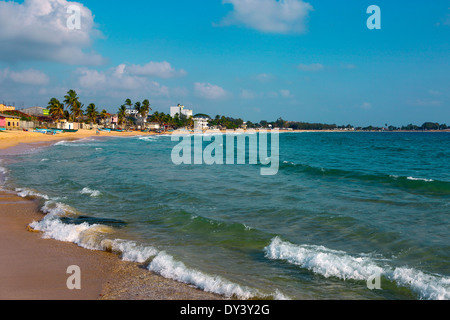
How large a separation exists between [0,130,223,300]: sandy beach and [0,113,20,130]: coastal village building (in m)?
64.2

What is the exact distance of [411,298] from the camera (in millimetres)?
6066

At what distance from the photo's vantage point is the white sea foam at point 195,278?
5906 millimetres

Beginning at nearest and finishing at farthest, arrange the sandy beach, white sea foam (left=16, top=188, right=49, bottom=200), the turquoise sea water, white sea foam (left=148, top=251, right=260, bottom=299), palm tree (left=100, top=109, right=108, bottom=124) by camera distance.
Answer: the sandy beach
white sea foam (left=148, top=251, right=260, bottom=299)
the turquoise sea water
white sea foam (left=16, top=188, right=49, bottom=200)
palm tree (left=100, top=109, right=108, bottom=124)

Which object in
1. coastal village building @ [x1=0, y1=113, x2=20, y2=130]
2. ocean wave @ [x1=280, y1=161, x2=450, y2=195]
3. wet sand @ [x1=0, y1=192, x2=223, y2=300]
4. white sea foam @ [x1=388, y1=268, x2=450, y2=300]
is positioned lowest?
white sea foam @ [x1=388, y1=268, x2=450, y2=300]

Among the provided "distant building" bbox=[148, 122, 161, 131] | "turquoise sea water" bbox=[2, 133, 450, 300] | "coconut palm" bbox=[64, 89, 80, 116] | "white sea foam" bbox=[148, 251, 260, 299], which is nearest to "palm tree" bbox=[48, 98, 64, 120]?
"coconut palm" bbox=[64, 89, 80, 116]

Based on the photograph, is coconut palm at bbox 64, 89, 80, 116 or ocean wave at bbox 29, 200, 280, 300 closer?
ocean wave at bbox 29, 200, 280, 300

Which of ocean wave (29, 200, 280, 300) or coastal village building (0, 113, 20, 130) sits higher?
coastal village building (0, 113, 20, 130)

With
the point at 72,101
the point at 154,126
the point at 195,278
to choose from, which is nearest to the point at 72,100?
the point at 72,101

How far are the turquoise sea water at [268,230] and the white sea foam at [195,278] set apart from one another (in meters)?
0.02

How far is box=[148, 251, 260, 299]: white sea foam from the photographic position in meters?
5.91

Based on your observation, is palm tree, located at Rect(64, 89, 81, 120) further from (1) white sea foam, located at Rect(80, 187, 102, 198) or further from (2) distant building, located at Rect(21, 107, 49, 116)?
(1) white sea foam, located at Rect(80, 187, 102, 198)

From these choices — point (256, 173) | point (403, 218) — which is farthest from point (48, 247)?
point (256, 173)
